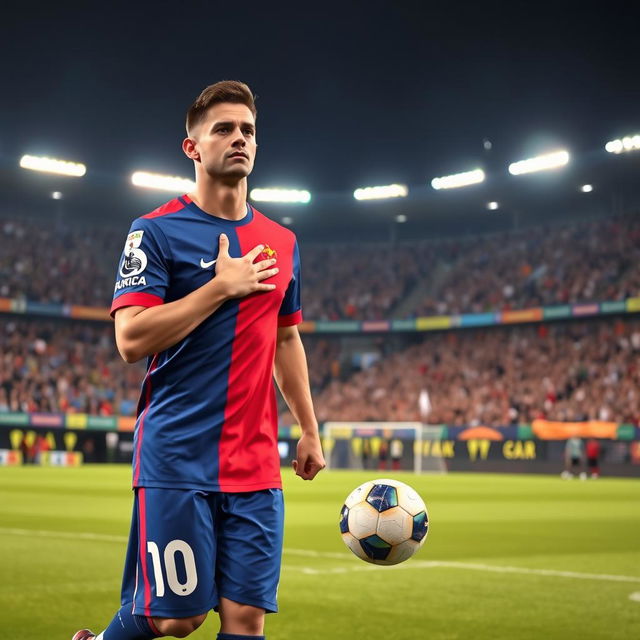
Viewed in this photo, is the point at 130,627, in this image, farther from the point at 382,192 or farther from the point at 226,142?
the point at 382,192

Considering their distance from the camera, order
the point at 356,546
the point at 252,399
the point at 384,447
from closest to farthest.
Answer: the point at 252,399
the point at 356,546
the point at 384,447

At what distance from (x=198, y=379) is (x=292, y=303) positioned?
2.17 feet

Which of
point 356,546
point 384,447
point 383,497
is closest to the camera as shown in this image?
point 356,546

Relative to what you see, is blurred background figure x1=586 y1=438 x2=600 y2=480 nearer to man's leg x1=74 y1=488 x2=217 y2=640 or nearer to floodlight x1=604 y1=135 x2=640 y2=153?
floodlight x1=604 y1=135 x2=640 y2=153

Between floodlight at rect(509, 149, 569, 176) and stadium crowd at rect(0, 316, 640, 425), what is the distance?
285 inches

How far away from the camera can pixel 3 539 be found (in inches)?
430

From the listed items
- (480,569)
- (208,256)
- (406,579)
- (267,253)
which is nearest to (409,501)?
(267,253)

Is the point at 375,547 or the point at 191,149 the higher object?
the point at 191,149

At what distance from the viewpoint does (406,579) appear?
8.23 m

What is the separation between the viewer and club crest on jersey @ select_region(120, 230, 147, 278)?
11.1 feet

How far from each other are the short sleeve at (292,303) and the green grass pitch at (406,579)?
2.60 meters

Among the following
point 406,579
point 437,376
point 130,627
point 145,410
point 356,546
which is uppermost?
point 437,376

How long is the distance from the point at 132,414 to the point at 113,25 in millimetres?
16655

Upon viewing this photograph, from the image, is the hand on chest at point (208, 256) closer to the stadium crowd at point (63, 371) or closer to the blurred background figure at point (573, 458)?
the blurred background figure at point (573, 458)
